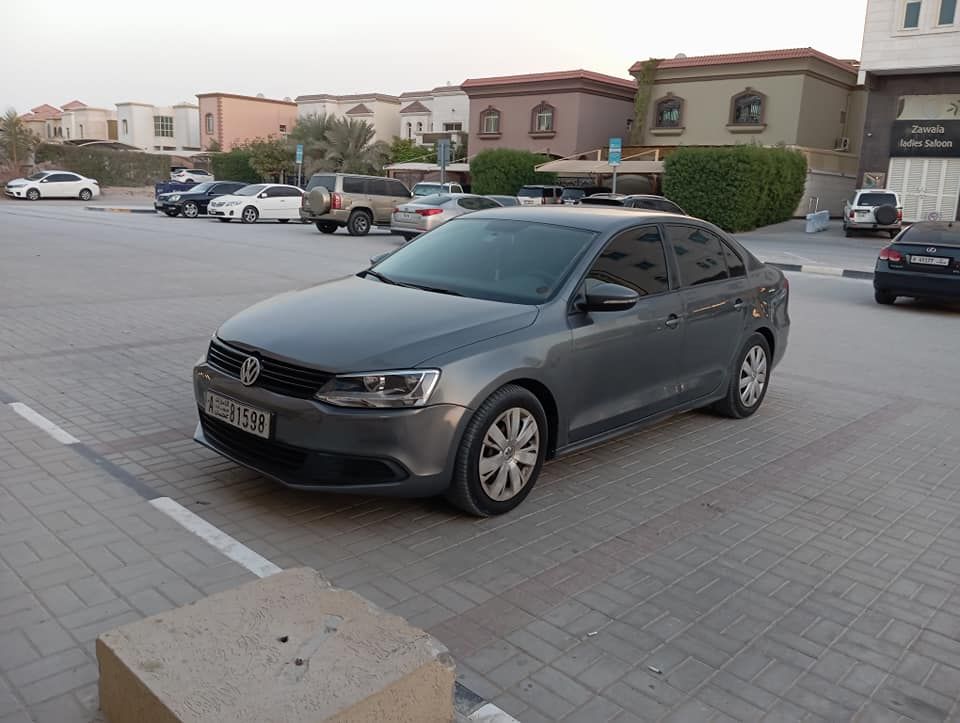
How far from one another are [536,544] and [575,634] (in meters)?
0.86

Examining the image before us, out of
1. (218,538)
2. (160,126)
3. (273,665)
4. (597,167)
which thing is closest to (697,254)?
(218,538)

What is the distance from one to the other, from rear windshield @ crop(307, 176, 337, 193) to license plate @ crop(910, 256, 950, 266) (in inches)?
634

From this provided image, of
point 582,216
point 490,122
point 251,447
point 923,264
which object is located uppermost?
point 490,122

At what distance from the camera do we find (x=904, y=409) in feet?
24.0

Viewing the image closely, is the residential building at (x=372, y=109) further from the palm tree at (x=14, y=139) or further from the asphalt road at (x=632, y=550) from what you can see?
the asphalt road at (x=632, y=550)

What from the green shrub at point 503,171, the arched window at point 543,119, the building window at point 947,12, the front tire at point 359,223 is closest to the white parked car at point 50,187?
the green shrub at point 503,171

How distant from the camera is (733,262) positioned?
21.6 feet

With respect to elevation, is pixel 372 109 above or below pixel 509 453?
above

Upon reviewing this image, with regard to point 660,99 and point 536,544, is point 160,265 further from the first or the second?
point 660,99

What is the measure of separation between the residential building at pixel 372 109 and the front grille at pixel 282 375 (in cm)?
6546

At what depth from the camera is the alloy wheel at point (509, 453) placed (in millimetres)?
4441

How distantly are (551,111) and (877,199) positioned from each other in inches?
771

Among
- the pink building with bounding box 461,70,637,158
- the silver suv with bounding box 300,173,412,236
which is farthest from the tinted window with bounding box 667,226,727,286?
the pink building with bounding box 461,70,637,158

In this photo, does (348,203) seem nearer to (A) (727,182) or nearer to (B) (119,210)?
(A) (727,182)
